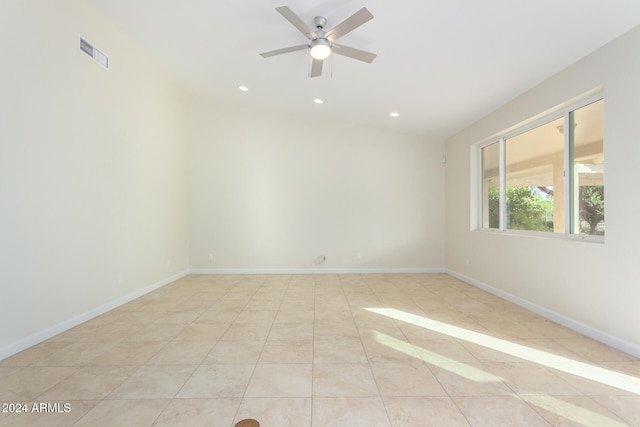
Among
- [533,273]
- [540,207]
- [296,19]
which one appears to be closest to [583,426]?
[533,273]

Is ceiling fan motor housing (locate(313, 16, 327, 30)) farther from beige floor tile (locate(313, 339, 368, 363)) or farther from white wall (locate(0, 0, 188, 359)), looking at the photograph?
beige floor tile (locate(313, 339, 368, 363))

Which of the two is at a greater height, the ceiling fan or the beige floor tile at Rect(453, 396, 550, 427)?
the ceiling fan

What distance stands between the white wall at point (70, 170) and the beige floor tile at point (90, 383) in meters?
0.78

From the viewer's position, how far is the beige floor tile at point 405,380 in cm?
173

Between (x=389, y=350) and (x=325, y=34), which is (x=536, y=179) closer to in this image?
(x=389, y=350)

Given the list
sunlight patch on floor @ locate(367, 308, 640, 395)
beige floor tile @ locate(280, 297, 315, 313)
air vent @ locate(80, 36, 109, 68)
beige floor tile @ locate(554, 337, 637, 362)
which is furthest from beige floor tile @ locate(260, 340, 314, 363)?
air vent @ locate(80, 36, 109, 68)

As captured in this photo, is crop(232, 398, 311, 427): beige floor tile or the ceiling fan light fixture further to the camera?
the ceiling fan light fixture

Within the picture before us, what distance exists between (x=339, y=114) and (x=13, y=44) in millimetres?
4087

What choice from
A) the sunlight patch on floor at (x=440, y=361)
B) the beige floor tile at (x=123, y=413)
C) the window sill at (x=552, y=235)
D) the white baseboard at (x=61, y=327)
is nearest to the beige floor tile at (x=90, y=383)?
the beige floor tile at (x=123, y=413)

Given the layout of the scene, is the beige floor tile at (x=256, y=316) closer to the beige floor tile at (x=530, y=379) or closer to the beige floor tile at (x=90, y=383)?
the beige floor tile at (x=90, y=383)

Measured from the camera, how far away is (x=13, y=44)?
219 cm

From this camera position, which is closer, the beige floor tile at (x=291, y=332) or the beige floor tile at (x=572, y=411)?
the beige floor tile at (x=572, y=411)

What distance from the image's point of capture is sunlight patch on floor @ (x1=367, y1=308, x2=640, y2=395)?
6.11 ft

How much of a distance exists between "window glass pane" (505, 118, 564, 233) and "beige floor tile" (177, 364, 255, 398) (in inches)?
141
